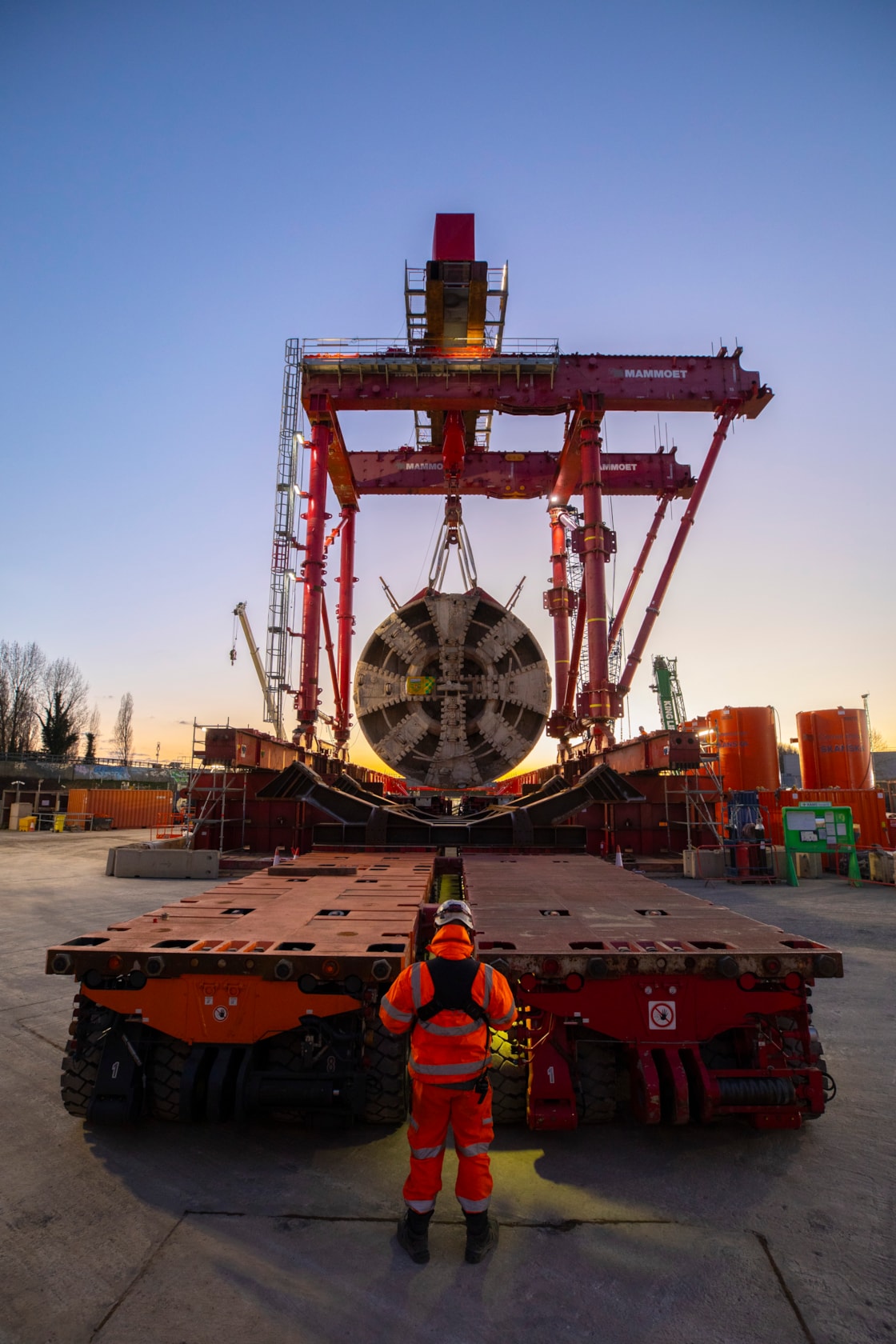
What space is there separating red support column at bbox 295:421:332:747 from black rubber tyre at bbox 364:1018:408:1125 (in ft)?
38.5

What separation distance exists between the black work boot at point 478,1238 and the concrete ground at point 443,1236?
0.21ft

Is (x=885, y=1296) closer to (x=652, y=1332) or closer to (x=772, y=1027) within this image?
(x=652, y=1332)

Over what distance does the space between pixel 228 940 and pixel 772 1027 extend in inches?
112

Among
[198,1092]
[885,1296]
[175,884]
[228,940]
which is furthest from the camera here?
[175,884]

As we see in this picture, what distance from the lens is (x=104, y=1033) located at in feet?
11.4

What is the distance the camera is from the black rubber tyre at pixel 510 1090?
3658 mm

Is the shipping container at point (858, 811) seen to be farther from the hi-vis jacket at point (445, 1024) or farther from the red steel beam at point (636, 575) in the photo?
the hi-vis jacket at point (445, 1024)

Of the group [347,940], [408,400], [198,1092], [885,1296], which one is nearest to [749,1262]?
[885,1296]

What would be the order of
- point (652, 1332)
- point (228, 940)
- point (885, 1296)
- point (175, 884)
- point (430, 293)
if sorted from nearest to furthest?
point (652, 1332) → point (885, 1296) → point (228, 940) → point (175, 884) → point (430, 293)

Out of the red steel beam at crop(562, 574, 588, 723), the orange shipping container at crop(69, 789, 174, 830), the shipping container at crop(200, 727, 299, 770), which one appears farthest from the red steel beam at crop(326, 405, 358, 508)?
the orange shipping container at crop(69, 789, 174, 830)

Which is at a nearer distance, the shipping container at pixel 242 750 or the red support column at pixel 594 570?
the shipping container at pixel 242 750

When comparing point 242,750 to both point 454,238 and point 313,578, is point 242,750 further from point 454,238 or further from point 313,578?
point 454,238

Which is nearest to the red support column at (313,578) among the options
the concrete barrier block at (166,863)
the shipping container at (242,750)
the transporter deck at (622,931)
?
the shipping container at (242,750)

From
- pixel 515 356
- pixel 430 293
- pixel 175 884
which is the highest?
pixel 430 293
